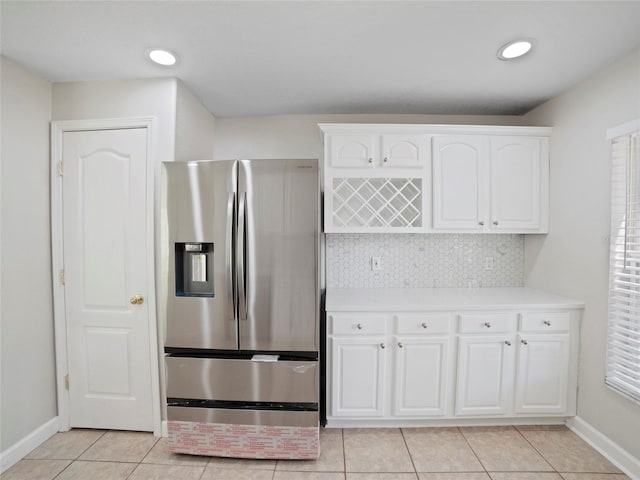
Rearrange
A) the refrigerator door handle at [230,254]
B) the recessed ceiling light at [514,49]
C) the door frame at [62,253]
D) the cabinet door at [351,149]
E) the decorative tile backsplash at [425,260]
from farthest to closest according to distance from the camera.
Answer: the decorative tile backsplash at [425,260] < the cabinet door at [351,149] < the door frame at [62,253] < the refrigerator door handle at [230,254] < the recessed ceiling light at [514,49]

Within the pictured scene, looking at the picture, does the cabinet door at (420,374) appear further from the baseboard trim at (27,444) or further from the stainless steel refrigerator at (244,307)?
the baseboard trim at (27,444)

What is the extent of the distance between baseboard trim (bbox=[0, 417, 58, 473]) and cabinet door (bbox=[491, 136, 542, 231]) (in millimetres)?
3533

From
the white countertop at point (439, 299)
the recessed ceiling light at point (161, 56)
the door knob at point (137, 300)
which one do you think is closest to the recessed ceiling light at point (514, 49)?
the white countertop at point (439, 299)

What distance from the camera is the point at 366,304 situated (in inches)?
80.4

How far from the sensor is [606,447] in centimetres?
181

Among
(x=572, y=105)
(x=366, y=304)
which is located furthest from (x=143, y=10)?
(x=572, y=105)

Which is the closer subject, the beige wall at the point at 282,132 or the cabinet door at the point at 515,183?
the cabinet door at the point at 515,183

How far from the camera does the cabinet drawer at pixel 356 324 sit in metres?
1.99

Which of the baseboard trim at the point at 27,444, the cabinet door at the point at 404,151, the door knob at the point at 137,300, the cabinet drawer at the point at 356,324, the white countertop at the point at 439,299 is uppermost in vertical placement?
the cabinet door at the point at 404,151

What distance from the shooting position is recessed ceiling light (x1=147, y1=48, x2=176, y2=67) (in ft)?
5.48

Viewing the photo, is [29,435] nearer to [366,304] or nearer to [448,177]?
[366,304]

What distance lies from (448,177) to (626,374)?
5.34 ft

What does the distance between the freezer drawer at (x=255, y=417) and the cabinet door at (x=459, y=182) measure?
5.39 feet

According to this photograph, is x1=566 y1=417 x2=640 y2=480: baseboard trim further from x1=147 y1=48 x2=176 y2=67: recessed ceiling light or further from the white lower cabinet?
x1=147 y1=48 x2=176 y2=67: recessed ceiling light
